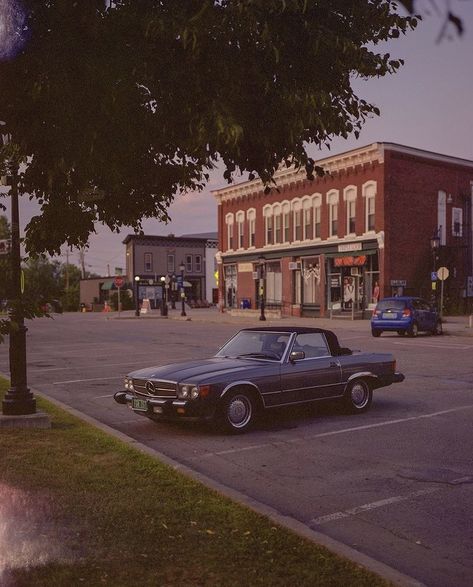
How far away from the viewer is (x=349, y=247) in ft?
140

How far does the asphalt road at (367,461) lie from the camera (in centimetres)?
526

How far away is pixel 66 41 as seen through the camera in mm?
4938

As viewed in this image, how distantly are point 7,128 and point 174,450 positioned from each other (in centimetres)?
443

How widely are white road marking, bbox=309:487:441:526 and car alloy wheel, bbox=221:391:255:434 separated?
10.3 feet

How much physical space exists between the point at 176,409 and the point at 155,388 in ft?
1.64

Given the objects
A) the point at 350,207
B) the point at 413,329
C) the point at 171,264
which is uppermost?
the point at 350,207

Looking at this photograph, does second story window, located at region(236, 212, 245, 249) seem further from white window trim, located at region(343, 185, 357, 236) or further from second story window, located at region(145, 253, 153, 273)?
second story window, located at region(145, 253, 153, 273)

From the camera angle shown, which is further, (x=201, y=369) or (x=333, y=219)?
(x=333, y=219)

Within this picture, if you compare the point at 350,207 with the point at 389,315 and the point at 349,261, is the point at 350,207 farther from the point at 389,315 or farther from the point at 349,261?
the point at 389,315

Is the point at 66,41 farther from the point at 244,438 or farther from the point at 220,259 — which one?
the point at 220,259

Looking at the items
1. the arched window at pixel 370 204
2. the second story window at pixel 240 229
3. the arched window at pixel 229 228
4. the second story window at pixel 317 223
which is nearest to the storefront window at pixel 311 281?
the second story window at pixel 317 223

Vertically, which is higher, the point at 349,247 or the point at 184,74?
the point at 349,247

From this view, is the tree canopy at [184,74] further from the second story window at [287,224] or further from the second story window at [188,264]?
the second story window at [188,264]

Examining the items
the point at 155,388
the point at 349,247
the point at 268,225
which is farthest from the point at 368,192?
the point at 155,388
